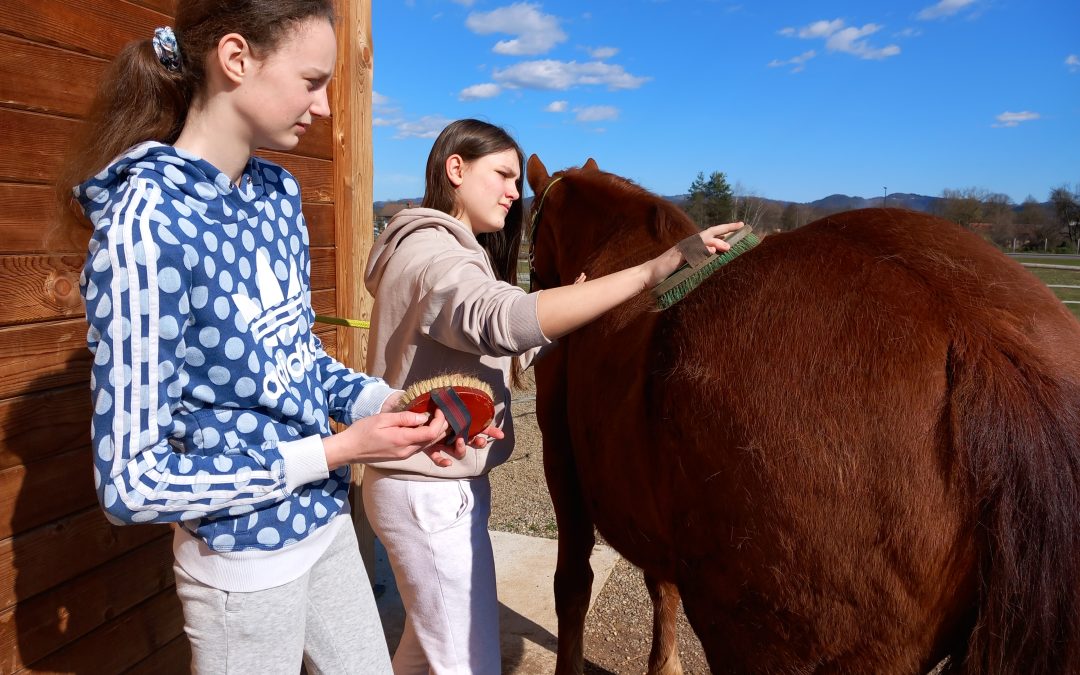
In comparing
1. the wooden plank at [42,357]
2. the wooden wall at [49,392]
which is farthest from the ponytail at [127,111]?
the wooden plank at [42,357]

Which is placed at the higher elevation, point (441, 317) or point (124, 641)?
point (441, 317)

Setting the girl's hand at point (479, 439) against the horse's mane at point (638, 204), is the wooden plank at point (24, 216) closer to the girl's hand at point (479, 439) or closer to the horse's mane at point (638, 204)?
the girl's hand at point (479, 439)

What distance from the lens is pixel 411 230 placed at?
191 cm

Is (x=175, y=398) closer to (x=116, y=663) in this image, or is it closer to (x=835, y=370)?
(x=835, y=370)

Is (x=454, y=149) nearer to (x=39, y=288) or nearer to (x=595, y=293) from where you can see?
(x=595, y=293)

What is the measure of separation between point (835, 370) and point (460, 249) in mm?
944

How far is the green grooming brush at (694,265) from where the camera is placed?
63.1 inches

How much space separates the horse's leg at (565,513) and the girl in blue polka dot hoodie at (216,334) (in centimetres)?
143

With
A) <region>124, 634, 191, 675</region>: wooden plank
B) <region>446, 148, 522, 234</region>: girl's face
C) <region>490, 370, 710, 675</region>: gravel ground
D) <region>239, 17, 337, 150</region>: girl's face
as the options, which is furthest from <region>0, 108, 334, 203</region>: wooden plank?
<region>490, 370, 710, 675</region>: gravel ground

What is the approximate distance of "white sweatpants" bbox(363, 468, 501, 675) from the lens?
1850 millimetres

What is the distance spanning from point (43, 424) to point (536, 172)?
240 centimetres

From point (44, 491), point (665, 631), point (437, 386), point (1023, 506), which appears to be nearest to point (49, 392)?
point (44, 491)

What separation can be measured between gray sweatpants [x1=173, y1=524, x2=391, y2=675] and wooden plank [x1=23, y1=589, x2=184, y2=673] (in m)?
0.94

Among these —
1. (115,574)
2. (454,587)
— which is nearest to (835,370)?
(454,587)
